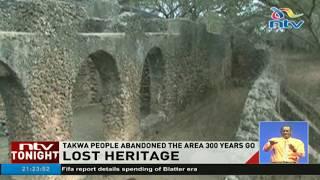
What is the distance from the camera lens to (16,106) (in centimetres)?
973

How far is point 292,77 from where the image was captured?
15844 millimetres

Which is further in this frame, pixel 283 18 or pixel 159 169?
pixel 283 18

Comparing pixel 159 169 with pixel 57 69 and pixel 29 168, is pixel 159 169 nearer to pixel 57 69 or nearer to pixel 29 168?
pixel 29 168

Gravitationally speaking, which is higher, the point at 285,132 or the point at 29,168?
the point at 285,132

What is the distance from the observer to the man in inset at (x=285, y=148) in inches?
315

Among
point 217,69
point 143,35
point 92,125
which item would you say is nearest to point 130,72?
point 143,35

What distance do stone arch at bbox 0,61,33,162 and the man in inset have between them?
4.35 meters

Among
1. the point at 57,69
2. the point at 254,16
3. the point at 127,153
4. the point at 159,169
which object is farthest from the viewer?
the point at 254,16

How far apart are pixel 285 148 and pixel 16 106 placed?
192 inches

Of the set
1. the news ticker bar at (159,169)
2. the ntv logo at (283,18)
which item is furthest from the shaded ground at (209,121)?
the news ticker bar at (159,169)

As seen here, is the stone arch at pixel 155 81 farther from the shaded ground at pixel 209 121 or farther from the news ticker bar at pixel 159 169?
the news ticker bar at pixel 159 169

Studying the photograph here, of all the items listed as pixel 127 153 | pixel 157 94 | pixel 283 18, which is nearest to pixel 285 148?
pixel 127 153

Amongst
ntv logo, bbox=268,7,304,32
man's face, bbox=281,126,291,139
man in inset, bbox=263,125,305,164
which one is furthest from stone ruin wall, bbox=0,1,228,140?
man's face, bbox=281,126,291,139

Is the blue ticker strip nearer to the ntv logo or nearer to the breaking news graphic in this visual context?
the breaking news graphic
